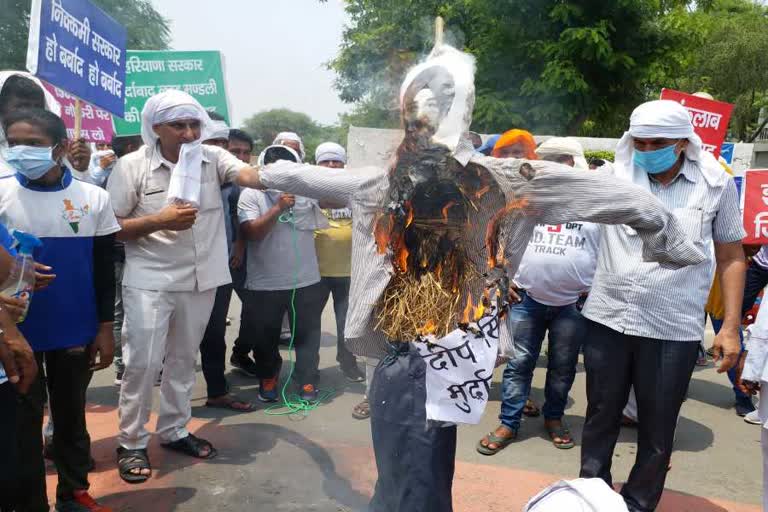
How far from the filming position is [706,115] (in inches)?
222

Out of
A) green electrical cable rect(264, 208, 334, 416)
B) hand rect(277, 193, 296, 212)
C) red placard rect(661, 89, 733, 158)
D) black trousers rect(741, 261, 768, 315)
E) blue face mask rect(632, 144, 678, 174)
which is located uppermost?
red placard rect(661, 89, 733, 158)

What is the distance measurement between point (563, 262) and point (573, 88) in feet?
31.8

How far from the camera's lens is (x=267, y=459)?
12.4 ft

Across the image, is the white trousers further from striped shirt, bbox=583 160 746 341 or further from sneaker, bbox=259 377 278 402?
striped shirt, bbox=583 160 746 341

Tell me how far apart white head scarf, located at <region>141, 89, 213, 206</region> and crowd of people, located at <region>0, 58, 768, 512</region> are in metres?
0.01

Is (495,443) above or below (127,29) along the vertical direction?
below

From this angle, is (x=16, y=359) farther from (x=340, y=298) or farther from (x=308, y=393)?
(x=340, y=298)

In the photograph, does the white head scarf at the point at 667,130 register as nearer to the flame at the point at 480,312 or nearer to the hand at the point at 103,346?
the flame at the point at 480,312

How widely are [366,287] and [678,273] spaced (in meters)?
1.62

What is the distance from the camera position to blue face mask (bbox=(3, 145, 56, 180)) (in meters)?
2.62

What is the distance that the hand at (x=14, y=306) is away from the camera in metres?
2.19

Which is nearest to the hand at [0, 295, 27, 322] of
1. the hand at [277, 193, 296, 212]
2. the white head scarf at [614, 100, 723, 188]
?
the hand at [277, 193, 296, 212]

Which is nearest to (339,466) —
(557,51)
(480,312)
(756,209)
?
(480,312)

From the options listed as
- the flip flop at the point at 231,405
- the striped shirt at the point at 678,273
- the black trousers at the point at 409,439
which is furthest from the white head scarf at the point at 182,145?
the striped shirt at the point at 678,273
